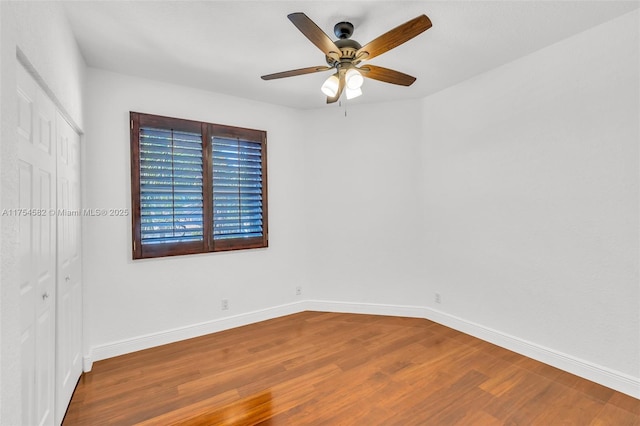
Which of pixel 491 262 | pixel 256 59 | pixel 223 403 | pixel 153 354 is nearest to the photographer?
pixel 223 403

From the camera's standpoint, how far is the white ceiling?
1978 millimetres

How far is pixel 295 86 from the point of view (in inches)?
127

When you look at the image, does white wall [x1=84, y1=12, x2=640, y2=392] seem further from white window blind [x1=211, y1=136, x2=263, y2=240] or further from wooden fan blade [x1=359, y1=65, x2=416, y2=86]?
wooden fan blade [x1=359, y1=65, x2=416, y2=86]

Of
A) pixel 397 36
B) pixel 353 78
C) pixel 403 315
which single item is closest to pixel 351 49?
pixel 353 78

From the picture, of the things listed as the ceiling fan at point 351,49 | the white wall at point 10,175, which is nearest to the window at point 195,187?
the ceiling fan at point 351,49

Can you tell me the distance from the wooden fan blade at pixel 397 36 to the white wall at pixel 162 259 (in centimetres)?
198

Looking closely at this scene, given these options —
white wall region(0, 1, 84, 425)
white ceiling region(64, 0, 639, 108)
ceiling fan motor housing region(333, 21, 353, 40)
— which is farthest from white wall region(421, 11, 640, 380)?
white wall region(0, 1, 84, 425)

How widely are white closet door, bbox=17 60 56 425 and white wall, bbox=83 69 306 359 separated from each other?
1000 millimetres

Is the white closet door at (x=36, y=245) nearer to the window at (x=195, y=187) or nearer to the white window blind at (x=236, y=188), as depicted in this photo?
the window at (x=195, y=187)

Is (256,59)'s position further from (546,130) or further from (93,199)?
(546,130)

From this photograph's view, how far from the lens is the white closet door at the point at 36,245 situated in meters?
1.38

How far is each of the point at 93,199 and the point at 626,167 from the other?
14.5ft

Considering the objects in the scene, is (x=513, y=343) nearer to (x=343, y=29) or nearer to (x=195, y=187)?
(x=343, y=29)

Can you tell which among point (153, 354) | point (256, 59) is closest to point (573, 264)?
point (256, 59)
